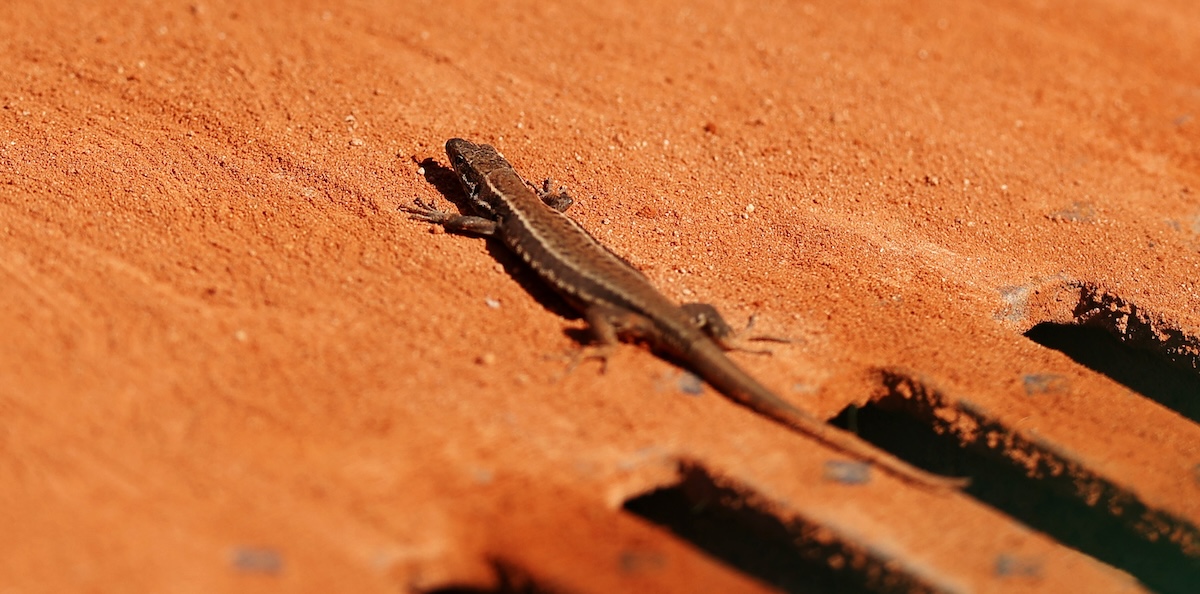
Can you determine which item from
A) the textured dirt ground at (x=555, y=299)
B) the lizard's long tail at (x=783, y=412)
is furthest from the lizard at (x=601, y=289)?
the textured dirt ground at (x=555, y=299)

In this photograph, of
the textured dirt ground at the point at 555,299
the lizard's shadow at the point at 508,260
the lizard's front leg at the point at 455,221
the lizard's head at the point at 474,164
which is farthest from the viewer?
the lizard's head at the point at 474,164

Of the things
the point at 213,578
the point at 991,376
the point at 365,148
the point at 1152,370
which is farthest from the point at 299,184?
the point at 1152,370

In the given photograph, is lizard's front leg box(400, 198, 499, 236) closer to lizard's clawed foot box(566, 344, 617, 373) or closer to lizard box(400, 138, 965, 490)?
lizard box(400, 138, 965, 490)

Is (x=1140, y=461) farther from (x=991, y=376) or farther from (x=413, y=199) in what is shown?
(x=413, y=199)

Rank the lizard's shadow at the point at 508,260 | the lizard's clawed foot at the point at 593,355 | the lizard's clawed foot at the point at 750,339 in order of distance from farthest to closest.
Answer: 1. the lizard's shadow at the point at 508,260
2. the lizard's clawed foot at the point at 750,339
3. the lizard's clawed foot at the point at 593,355

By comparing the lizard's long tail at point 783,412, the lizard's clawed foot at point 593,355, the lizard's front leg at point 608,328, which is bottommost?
the lizard's clawed foot at point 593,355

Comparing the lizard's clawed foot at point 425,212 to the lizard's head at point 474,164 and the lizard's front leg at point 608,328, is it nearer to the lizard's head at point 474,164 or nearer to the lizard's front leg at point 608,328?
the lizard's head at point 474,164

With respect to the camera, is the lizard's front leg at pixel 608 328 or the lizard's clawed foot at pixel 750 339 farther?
the lizard's clawed foot at pixel 750 339
